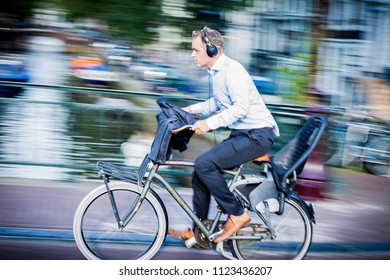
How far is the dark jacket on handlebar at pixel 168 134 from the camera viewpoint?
4184 mm

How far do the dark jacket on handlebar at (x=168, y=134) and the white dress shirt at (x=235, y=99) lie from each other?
0.23 metres

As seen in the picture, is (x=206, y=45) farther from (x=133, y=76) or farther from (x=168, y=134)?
(x=133, y=76)

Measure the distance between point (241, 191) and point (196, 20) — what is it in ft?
8.06

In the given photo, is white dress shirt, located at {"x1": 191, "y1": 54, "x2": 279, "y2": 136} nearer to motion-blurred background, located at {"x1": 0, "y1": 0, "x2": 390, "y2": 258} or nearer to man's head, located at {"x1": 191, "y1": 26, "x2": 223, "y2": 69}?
man's head, located at {"x1": 191, "y1": 26, "x2": 223, "y2": 69}

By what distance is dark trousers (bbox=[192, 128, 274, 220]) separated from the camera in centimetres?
423

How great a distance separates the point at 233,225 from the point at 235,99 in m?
0.97

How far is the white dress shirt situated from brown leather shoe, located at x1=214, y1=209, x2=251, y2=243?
69 cm

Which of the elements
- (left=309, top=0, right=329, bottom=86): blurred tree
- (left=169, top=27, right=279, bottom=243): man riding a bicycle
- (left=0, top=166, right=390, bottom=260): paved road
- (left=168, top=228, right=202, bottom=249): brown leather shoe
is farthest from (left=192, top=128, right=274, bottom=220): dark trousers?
(left=309, top=0, right=329, bottom=86): blurred tree

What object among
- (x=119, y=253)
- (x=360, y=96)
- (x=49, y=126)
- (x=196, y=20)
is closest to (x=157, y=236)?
(x=119, y=253)

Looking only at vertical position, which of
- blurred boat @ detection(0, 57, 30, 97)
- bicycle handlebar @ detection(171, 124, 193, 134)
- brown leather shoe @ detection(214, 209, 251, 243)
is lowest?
brown leather shoe @ detection(214, 209, 251, 243)

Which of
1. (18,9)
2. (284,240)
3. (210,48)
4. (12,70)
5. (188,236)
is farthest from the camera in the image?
(12,70)

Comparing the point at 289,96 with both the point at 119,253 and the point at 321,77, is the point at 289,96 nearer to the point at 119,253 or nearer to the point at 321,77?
the point at 321,77

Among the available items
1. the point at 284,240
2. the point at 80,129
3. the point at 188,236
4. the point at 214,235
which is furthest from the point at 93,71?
the point at 284,240

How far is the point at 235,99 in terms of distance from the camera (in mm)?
4156
